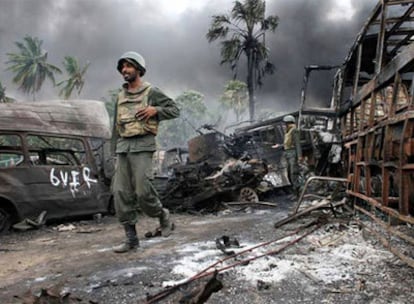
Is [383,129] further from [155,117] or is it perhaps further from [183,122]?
[183,122]

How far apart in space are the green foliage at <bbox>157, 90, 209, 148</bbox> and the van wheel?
4548 centimetres

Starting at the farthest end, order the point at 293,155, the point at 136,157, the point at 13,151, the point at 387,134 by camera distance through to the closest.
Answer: the point at 293,155 < the point at 13,151 < the point at 136,157 < the point at 387,134

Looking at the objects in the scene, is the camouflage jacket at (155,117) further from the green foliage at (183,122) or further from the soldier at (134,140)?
the green foliage at (183,122)

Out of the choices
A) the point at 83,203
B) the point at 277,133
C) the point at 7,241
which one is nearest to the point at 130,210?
the point at 7,241

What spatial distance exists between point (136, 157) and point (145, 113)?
0.40 m

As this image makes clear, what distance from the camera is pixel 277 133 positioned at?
10.2m

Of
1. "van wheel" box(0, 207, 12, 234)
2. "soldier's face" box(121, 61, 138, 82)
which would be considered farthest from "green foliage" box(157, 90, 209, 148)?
"soldier's face" box(121, 61, 138, 82)

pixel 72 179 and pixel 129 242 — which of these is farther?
pixel 72 179

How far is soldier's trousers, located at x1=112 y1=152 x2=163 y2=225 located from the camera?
133 inches

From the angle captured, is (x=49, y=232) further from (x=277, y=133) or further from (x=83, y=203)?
(x=277, y=133)

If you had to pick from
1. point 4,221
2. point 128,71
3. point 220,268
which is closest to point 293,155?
point 128,71

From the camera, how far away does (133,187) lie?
353 centimetres

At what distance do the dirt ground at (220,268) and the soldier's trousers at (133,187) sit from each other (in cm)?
37

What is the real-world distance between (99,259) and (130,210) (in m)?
0.50
